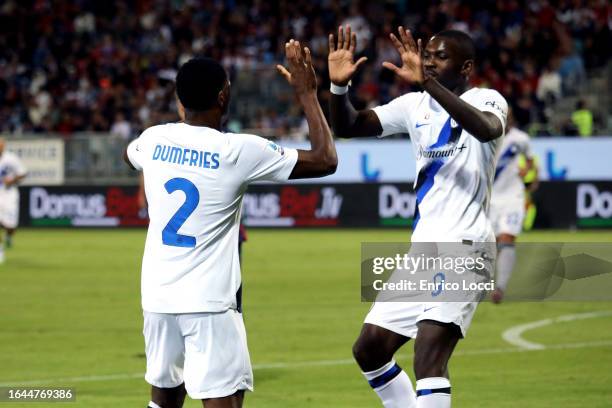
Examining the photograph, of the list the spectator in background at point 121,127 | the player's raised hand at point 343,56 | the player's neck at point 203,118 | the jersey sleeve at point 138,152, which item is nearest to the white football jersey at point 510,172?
the player's raised hand at point 343,56

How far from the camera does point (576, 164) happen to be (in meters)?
27.8

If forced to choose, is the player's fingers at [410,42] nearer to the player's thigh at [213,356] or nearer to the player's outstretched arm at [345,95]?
the player's outstretched arm at [345,95]

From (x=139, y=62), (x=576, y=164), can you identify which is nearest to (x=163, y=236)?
(x=576, y=164)

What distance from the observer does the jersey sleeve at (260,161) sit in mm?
5766

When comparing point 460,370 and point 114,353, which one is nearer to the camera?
point 460,370

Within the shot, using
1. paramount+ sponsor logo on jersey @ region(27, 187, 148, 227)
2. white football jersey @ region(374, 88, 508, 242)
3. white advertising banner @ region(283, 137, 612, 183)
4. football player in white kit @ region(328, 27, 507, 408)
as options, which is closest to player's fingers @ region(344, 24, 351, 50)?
football player in white kit @ region(328, 27, 507, 408)

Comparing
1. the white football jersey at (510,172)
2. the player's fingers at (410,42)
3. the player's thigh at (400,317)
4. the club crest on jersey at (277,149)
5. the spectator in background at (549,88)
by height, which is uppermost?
the spectator in background at (549,88)

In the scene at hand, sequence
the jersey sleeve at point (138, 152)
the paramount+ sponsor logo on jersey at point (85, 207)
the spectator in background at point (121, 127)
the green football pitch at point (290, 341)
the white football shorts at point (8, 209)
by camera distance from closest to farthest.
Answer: the jersey sleeve at point (138, 152)
the green football pitch at point (290, 341)
the white football shorts at point (8, 209)
the paramount+ sponsor logo on jersey at point (85, 207)
the spectator in background at point (121, 127)

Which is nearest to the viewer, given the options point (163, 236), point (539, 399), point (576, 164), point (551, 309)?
point (163, 236)

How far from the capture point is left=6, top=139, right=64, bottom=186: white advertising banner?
31.0 m

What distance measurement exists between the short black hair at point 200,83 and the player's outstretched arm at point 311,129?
13.6 inches

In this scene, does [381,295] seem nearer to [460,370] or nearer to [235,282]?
[235,282]

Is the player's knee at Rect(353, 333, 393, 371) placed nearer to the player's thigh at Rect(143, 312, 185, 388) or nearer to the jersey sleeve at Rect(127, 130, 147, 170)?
the player's thigh at Rect(143, 312, 185, 388)

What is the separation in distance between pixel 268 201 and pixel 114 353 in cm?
1772
